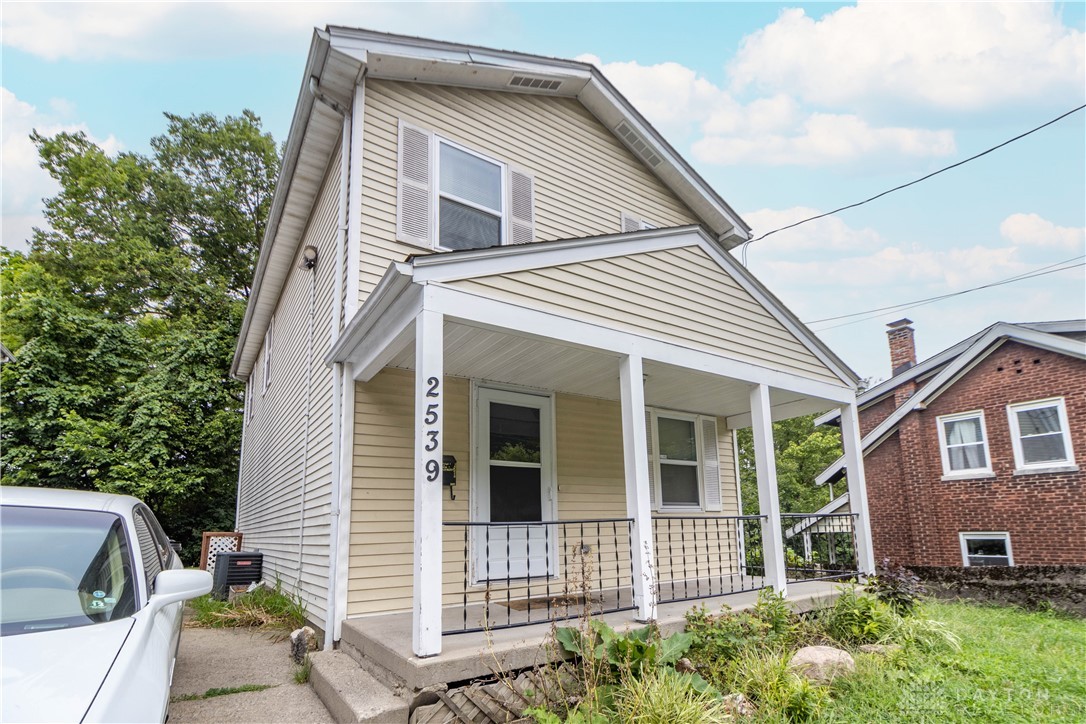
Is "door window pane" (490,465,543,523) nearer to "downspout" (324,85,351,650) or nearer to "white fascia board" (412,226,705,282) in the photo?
"downspout" (324,85,351,650)

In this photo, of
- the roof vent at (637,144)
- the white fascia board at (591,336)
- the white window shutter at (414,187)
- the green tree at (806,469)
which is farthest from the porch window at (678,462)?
the green tree at (806,469)

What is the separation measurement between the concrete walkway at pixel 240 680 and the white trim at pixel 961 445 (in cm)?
1361

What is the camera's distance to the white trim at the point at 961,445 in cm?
1261

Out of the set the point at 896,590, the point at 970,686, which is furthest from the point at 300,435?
the point at 970,686

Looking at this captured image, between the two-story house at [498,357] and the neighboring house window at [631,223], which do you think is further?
the neighboring house window at [631,223]

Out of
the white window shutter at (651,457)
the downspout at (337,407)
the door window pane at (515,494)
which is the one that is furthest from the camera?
the white window shutter at (651,457)

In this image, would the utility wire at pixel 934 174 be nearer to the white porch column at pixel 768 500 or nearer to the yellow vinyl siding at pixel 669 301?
the yellow vinyl siding at pixel 669 301

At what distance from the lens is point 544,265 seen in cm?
510

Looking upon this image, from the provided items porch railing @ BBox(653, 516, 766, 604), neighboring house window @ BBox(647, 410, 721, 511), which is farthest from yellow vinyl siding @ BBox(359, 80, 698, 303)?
porch railing @ BBox(653, 516, 766, 604)

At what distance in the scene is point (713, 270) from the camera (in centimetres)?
660

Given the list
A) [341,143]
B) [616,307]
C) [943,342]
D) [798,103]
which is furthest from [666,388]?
[943,342]

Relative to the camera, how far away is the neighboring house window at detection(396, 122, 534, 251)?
6.49m

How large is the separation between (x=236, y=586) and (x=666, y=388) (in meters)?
6.76

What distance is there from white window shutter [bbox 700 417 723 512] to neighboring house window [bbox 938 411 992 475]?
754 cm
